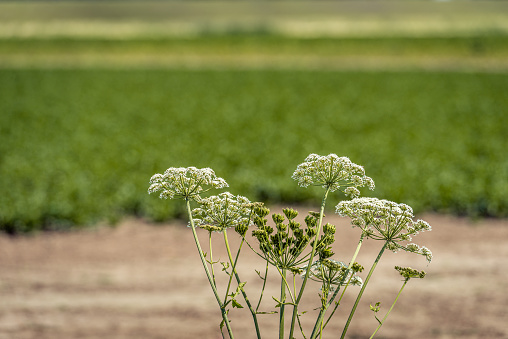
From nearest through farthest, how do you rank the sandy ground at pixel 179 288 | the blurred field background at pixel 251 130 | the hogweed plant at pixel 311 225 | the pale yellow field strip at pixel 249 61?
the hogweed plant at pixel 311 225 → the sandy ground at pixel 179 288 → the blurred field background at pixel 251 130 → the pale yellow field strip at pixel 249 61

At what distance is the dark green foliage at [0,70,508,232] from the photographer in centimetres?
994

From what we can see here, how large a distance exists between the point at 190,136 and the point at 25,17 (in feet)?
379

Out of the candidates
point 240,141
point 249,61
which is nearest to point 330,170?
point 240,141

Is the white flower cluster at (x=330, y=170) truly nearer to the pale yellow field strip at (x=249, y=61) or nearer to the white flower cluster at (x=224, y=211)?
the white flower cluster at (x=224, y=211)

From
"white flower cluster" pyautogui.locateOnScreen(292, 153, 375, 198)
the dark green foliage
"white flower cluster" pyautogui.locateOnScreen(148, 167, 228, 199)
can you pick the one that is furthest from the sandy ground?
"white flower cluster" pyautogui.locateOnScreen(292, 153, 375, 198)

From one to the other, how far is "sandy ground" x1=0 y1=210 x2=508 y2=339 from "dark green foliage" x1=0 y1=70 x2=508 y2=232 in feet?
3.28

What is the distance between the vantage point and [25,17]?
389ft

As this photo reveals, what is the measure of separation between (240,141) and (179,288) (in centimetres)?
990

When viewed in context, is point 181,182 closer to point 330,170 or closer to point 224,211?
point 224,211

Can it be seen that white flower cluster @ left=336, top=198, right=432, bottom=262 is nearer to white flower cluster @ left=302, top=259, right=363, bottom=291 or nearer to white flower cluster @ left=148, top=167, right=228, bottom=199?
white flower cluster @ left=302, top=259, right=363, bottom=291

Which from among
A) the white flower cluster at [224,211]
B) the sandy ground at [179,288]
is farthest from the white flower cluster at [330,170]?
the sandy ground at [179,288]

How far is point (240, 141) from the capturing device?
1609 cm

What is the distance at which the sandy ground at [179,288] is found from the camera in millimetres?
5367

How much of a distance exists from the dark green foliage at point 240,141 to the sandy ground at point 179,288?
998mm
